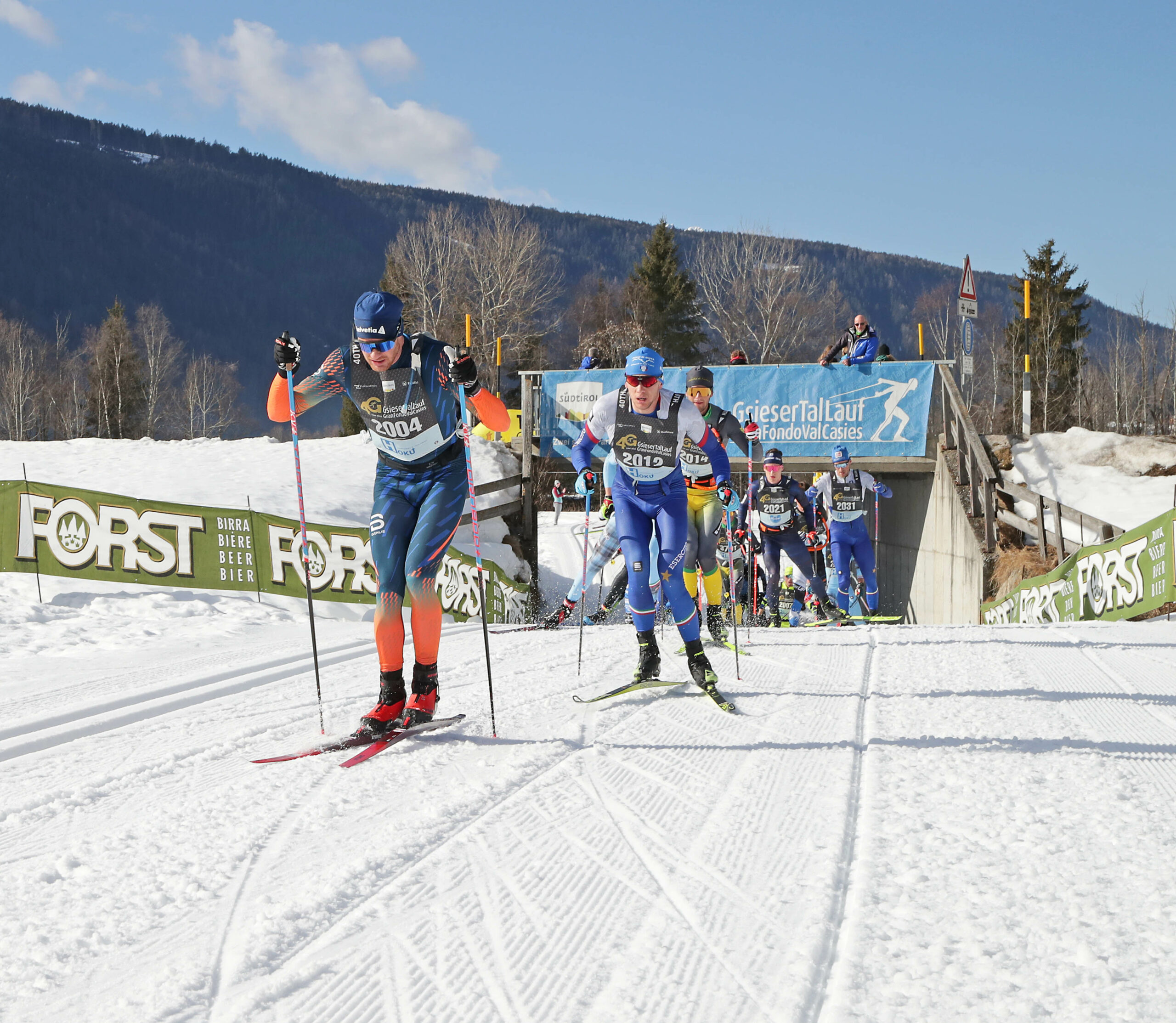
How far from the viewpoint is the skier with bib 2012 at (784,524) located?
452 inches

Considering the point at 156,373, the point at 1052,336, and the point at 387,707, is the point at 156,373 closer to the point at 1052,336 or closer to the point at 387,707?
the point at 1052,336

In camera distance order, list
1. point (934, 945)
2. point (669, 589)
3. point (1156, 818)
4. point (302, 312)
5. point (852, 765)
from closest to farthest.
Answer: point (934, 945), point (1156, 818), point (852, 765), point (669, 589), point (302, 312)

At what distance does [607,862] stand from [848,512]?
10.4 m

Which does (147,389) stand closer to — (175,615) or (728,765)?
(175,615)

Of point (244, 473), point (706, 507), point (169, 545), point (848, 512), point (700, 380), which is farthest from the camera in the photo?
point (244, 473)

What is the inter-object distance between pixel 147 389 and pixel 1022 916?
61017 mm

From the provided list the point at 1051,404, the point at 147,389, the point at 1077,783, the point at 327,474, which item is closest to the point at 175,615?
the point at 1077,783

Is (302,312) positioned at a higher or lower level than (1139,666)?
higher

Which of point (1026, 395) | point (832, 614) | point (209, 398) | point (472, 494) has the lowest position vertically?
point (832, 614)

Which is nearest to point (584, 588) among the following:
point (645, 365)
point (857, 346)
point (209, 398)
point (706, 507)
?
point (706, 507)

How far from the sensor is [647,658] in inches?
209

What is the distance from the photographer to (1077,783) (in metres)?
3.22

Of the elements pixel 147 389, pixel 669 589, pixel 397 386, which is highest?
pixel 147 389

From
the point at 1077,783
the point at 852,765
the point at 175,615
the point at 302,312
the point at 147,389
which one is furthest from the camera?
the point at 302,312
